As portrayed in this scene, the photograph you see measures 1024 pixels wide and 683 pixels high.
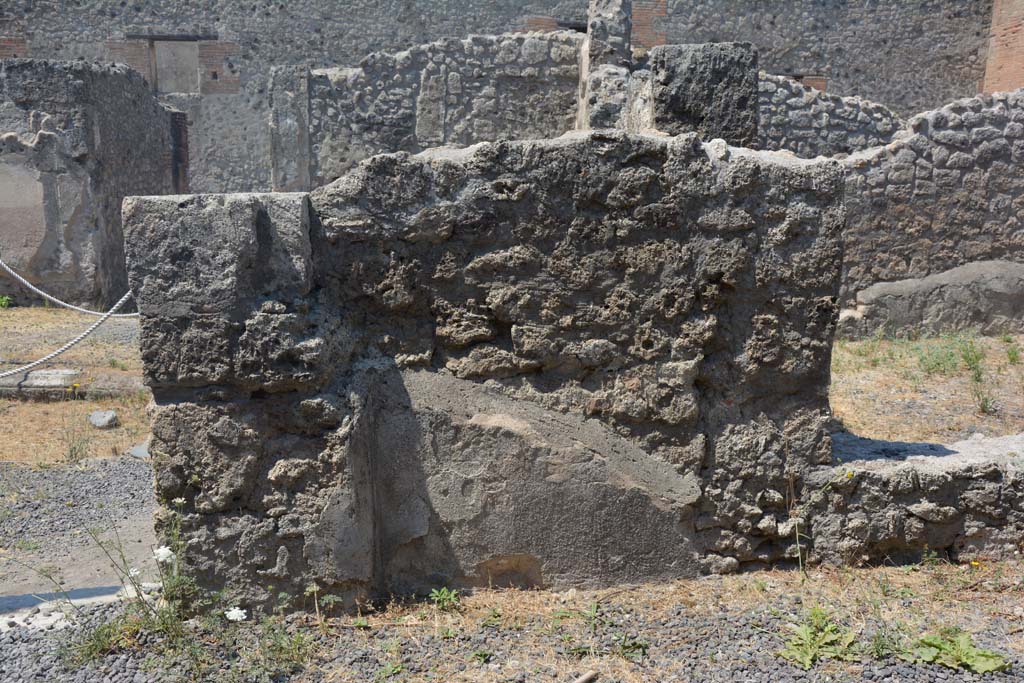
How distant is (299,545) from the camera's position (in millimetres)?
2742

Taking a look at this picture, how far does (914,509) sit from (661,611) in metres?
0.95

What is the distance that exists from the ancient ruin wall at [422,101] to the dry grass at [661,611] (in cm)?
559

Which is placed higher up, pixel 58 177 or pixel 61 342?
pixel 58 177

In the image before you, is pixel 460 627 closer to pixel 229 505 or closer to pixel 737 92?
pixel 229 505

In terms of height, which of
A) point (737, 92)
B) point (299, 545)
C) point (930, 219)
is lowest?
point (299, 545)

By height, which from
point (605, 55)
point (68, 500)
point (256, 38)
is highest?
point (256, 38)

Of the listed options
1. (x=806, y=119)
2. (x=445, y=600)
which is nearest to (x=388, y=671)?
(x=445, y=600)

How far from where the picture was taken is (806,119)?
25.7 ft

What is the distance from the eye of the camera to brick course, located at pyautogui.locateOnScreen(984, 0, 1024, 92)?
1427 cm

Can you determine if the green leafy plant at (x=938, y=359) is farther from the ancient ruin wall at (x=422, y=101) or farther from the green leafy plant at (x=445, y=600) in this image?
the green leafy plant at (x=445, y=600)

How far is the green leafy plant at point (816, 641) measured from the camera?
2525mm

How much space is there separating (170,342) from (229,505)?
529 mm

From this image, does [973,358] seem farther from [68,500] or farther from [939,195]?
[68,500]

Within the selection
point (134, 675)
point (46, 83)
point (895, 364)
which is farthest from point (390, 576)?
point (46, 83)
